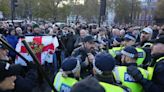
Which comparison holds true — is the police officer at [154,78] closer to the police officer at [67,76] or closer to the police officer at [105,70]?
the police officer at [105,70]

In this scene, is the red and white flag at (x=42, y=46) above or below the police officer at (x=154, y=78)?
below

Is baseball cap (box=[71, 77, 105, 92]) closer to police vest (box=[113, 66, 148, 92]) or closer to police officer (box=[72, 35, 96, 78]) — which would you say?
A: police vest (box=[113, 66, 148, 92])

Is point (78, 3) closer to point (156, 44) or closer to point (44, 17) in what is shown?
point (44, 17)

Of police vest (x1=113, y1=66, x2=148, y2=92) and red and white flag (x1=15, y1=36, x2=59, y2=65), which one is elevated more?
police vest (x1=113, y1=66, x2=148, y2=92)

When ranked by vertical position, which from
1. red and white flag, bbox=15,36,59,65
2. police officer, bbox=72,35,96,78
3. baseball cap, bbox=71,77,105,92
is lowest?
red and white flag, bbox=15,36,59,65

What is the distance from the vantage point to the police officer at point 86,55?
6086 mm

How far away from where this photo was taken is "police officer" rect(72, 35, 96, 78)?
609 cm

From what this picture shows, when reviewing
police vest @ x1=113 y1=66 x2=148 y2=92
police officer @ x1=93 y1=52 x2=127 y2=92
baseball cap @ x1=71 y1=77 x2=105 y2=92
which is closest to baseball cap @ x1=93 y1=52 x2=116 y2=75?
police officer @ x1=93 y1=52 x2=127 y2=92

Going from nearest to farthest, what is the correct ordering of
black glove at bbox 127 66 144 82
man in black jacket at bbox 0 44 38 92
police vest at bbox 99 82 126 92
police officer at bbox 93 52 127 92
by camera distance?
man in black jacket at bbox 0 44 38 92
police vest at bbox 99 82 126 92
police officer at bbox 93 52 127 92
black glove at bbox 127 66 144 82

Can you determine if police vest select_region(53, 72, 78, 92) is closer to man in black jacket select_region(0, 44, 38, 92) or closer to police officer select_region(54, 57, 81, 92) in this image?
police officer select_region(54, 57, 81, 92)

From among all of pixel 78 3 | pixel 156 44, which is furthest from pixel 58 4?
pixel 156 44

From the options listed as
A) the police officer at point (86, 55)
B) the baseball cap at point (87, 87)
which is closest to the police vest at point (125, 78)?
the police officer at point (86, 55)

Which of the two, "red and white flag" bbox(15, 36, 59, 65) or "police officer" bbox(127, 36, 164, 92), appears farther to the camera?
"red and white flag" bbox(15, 36, 59, 65)

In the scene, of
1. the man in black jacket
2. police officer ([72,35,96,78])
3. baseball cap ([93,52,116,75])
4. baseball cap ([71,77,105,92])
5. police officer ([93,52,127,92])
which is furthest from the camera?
police officer ([72,35,96,78])
